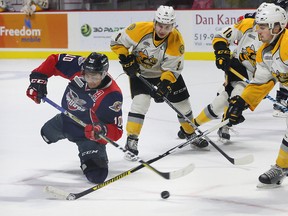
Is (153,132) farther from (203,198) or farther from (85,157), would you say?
(203,198)

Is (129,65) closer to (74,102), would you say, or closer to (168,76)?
(168,76)

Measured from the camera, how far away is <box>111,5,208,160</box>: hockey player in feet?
15.3

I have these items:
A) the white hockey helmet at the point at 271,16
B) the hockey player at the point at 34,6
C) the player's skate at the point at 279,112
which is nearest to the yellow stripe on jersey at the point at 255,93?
the white hockey helmet at the point at 271,16

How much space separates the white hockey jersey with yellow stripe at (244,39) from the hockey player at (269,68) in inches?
45.5

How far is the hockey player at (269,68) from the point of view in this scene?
3674 mm

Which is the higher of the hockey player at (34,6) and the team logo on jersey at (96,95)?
the team logo on jersey at (96,95)

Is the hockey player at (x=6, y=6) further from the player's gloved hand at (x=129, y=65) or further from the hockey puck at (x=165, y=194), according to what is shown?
the hockey puck at (x=165, y=194)

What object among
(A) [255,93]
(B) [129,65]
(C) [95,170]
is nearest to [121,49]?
(B) [129,65]

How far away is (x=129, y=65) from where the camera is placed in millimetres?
4723

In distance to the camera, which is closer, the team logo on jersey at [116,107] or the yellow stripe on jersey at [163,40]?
the team logo on jersey at [116,107]

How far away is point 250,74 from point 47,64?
1.65 metres

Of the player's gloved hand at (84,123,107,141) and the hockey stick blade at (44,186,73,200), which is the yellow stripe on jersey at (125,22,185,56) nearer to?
the player's gloved hand at (84,123,107,141)

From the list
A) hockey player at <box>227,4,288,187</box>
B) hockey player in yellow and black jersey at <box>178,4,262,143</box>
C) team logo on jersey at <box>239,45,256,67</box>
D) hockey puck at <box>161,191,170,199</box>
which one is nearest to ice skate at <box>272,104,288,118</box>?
hockey player in yellow and black jersey at <box>178,4,262,143</box>

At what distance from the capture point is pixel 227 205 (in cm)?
353
